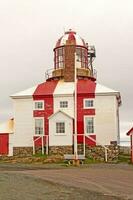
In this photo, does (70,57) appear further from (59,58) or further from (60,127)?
(60,127)

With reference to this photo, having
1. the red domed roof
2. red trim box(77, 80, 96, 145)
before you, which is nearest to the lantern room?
the red domed roof

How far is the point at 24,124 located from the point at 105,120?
7.65m

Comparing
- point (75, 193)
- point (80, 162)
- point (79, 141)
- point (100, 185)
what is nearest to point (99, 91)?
point (79, 141)

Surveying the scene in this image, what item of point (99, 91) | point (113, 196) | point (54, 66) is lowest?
point (113, 196)

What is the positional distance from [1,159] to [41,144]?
3857 millimetres

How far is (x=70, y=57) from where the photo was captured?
1762 inches

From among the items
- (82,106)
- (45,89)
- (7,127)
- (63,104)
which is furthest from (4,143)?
(82,106)

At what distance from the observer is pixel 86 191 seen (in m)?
15.0

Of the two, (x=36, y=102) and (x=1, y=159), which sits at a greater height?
(x=36, y=102)

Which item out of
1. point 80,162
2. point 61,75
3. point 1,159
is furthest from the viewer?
point 61,75

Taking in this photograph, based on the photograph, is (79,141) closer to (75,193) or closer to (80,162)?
(80,162)

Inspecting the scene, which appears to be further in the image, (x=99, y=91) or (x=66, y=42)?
(x=66, y=42)

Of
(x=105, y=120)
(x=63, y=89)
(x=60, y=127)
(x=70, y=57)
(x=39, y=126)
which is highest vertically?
(x=70, y=57)

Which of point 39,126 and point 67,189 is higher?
point 39,126
